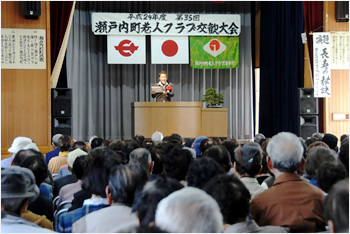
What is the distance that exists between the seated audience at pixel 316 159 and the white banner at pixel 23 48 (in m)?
5.49

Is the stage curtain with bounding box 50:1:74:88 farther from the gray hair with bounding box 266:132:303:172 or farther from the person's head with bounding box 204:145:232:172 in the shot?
the gray hair with bounding box 266:132:303:172

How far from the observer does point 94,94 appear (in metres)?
11.0

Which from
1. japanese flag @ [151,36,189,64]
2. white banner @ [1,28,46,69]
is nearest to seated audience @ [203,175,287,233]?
white banner @ [1,28,46,69]

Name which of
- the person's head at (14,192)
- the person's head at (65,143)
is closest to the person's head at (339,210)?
the person's head at (14,192)

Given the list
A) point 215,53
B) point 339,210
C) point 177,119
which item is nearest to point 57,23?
point 177,119

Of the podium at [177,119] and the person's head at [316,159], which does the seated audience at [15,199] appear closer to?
the person's head at [316,159]

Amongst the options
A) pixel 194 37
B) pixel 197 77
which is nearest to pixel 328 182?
pixel 194 37

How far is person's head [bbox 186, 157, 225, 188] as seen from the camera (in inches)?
84.6

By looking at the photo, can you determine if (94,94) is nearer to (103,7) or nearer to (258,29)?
(103,7)

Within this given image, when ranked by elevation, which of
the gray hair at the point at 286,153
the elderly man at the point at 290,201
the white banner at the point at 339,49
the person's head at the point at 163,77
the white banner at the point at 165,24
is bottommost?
the elderly man at the point at 290,201

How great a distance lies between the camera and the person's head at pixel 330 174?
2.15m

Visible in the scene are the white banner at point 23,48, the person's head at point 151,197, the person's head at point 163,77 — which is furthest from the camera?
the person's head at point 163,77

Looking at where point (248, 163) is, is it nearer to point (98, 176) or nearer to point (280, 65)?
point (98, 176)

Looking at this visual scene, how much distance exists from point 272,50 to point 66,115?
4.75 meters
